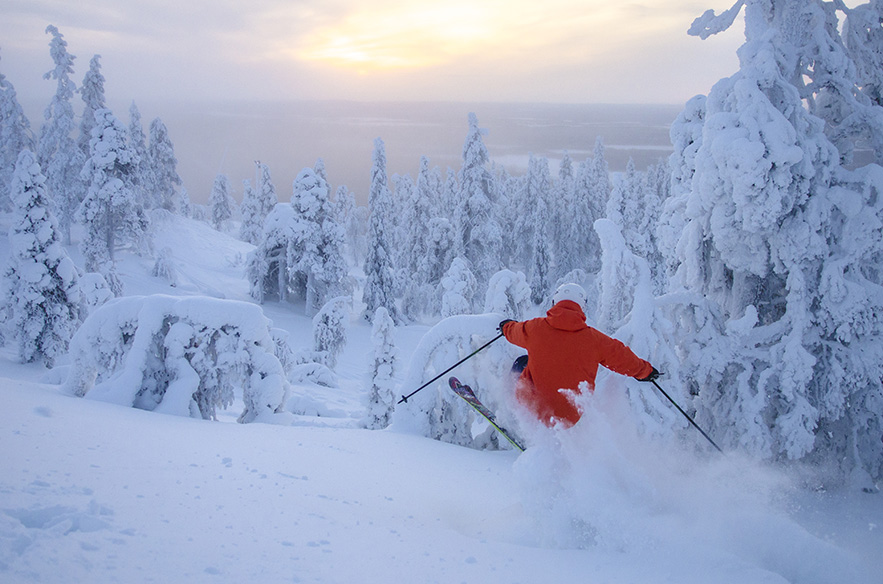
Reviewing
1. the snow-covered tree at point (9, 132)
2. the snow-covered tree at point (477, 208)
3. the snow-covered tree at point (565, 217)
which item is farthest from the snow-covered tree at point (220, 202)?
the snow-covered tree at point (477, 208)

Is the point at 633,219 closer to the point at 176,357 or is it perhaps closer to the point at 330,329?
the point at 330,329

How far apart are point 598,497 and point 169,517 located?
3.34 m

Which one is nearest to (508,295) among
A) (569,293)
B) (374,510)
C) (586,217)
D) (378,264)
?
(569,293)

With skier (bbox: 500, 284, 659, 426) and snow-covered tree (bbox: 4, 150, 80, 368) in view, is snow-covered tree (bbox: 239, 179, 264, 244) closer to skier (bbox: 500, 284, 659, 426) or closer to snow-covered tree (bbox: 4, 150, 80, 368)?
snow-covered tree (bbox: 4, 150, 80, 368)

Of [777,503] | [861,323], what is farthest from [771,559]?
[861,323]

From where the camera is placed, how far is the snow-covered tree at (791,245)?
21.7 feet

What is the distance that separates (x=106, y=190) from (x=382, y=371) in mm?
25759

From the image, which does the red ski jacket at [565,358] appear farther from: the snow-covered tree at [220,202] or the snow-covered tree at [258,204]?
the snow-covered tree at [220,202]

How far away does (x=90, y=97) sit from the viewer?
35.8 m

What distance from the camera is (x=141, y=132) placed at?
1828 inches

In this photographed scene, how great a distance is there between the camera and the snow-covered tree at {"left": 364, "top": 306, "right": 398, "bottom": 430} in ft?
42.2

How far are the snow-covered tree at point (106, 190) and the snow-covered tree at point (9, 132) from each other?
11.1 metres

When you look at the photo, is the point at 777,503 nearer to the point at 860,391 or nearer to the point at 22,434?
the point at 860,391

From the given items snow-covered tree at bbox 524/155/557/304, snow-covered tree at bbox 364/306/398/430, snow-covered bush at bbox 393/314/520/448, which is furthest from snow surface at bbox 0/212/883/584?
snow-covered tree at bbox 524/155/557/304
